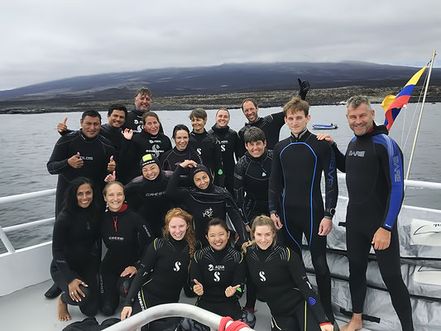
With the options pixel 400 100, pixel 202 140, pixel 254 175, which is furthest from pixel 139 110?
pixel 400 100

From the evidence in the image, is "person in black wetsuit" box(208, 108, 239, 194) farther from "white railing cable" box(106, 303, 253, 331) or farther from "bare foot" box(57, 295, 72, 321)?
"white railing cable" box(106, 303, 253, 331)

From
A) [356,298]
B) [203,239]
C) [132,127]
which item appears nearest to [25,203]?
[132,127]

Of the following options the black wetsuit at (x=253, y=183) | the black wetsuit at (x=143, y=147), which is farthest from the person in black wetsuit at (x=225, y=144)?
the black wetsuit at (x=253, y=183)

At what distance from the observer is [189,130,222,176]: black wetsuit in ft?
13.3

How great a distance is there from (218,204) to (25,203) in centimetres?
1529

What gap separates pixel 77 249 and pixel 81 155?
2.89ft

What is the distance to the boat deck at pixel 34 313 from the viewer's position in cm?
306

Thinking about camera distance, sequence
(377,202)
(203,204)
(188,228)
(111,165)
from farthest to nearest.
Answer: (111,165), (203,204), (188,228), (377,202)

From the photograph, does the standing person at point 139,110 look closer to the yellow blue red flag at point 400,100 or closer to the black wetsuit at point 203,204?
the black wetsuit at point 203,204

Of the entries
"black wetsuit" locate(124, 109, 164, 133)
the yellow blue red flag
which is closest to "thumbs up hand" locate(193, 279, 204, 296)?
"black wetsuit" locate(124, 109, 164, 133)

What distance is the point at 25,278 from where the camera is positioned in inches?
145

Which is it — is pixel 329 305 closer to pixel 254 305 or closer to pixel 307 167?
pixel 254 305

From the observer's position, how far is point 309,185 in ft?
9.49

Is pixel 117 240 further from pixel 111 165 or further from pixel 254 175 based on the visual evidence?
pixel 254 175
